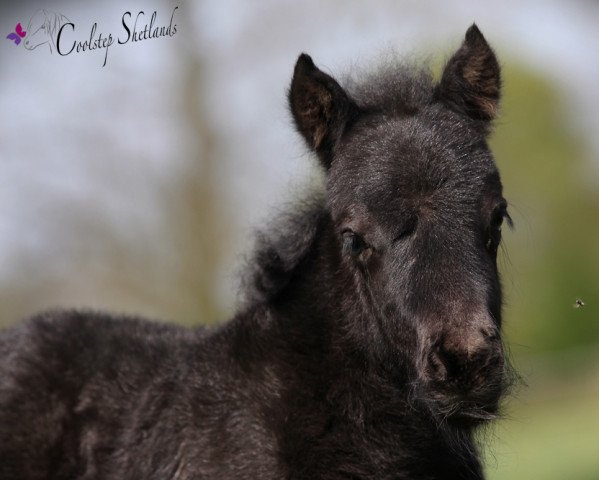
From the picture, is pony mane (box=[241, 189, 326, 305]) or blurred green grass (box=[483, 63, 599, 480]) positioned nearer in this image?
pony mane (box=[241, 189, 326, 305])

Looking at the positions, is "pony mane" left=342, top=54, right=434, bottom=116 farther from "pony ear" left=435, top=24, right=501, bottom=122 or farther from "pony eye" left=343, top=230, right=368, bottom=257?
"pony eye" left=343, top=230, right=368, bottom=257

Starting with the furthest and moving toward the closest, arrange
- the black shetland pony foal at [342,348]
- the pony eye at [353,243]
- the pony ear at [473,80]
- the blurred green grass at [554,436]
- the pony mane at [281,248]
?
the blurred green grass at [554,436] → the pony ear at [473,80] → the pony mane at [281,248] → the pony eye at [353,243] → the black shetland pony foal at [342,348]

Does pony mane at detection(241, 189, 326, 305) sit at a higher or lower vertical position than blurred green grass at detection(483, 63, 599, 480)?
lower

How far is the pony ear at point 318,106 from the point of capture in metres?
5.36

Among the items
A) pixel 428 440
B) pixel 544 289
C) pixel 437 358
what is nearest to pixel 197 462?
pixel 428 440

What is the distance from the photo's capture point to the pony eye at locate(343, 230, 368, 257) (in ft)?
16.4

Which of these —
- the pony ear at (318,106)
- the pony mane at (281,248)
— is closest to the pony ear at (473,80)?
the pony ear at (318,106)

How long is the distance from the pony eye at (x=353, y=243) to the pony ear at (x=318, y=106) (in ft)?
1.99

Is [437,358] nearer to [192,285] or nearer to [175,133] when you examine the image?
[192,285]

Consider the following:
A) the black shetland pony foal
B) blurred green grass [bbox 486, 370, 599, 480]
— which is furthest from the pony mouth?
blurred green grass [bbox 486, 370, 599, 480]

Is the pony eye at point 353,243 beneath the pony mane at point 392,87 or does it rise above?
beneath

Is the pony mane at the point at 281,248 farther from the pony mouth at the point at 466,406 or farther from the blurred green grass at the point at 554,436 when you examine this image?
the blurred green grass at the point at 554,436

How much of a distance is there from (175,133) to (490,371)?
53.4 feet

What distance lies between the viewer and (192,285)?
740 inches
